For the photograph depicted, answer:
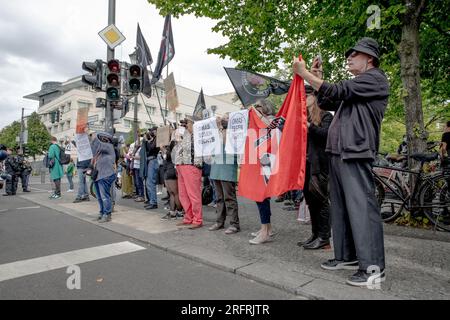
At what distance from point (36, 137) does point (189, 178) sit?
51.9m

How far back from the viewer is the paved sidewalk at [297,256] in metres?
2.96

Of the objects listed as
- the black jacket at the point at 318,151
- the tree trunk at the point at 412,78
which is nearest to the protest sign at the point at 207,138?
the black jacket at the point at 318,151

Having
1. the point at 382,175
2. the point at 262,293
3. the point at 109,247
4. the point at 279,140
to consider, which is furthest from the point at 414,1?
the point at 109,247

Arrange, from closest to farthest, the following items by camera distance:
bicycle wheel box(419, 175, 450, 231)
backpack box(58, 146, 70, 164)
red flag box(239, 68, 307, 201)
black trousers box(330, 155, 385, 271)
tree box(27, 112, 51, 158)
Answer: black trousers box(330, 155, 385, 271) < red flag box(239, 68, 307, 201) < bicycle wheel box(419, 175, 450, 231) < backpack box(58, 146, 70, 164) < tree box(27, 112, 51, 158)

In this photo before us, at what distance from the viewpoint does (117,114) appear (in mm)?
8656

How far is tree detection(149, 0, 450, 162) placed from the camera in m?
6.15

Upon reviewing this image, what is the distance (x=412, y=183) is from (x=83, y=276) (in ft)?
18.0

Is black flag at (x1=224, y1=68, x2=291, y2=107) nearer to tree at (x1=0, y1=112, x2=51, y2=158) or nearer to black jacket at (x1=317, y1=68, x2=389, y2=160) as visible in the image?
black jacket at (x1=317, y1=68, x2=389, y2=160)

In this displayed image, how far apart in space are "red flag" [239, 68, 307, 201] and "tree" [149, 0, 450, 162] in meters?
2.40

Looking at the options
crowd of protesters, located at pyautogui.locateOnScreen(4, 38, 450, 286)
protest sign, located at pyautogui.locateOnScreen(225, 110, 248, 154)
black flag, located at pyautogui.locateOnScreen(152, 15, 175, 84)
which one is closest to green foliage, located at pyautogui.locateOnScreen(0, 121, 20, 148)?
black flag, located at pyautogui.locateOnScreen(152, 15, 175, 84)

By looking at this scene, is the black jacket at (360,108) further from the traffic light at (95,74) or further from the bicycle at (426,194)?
the traffic light at (95,74)

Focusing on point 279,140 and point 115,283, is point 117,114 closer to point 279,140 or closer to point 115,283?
point 279,140

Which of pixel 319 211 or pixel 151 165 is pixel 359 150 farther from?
pixel 151 165

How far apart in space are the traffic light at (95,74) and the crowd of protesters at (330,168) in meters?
1.41
